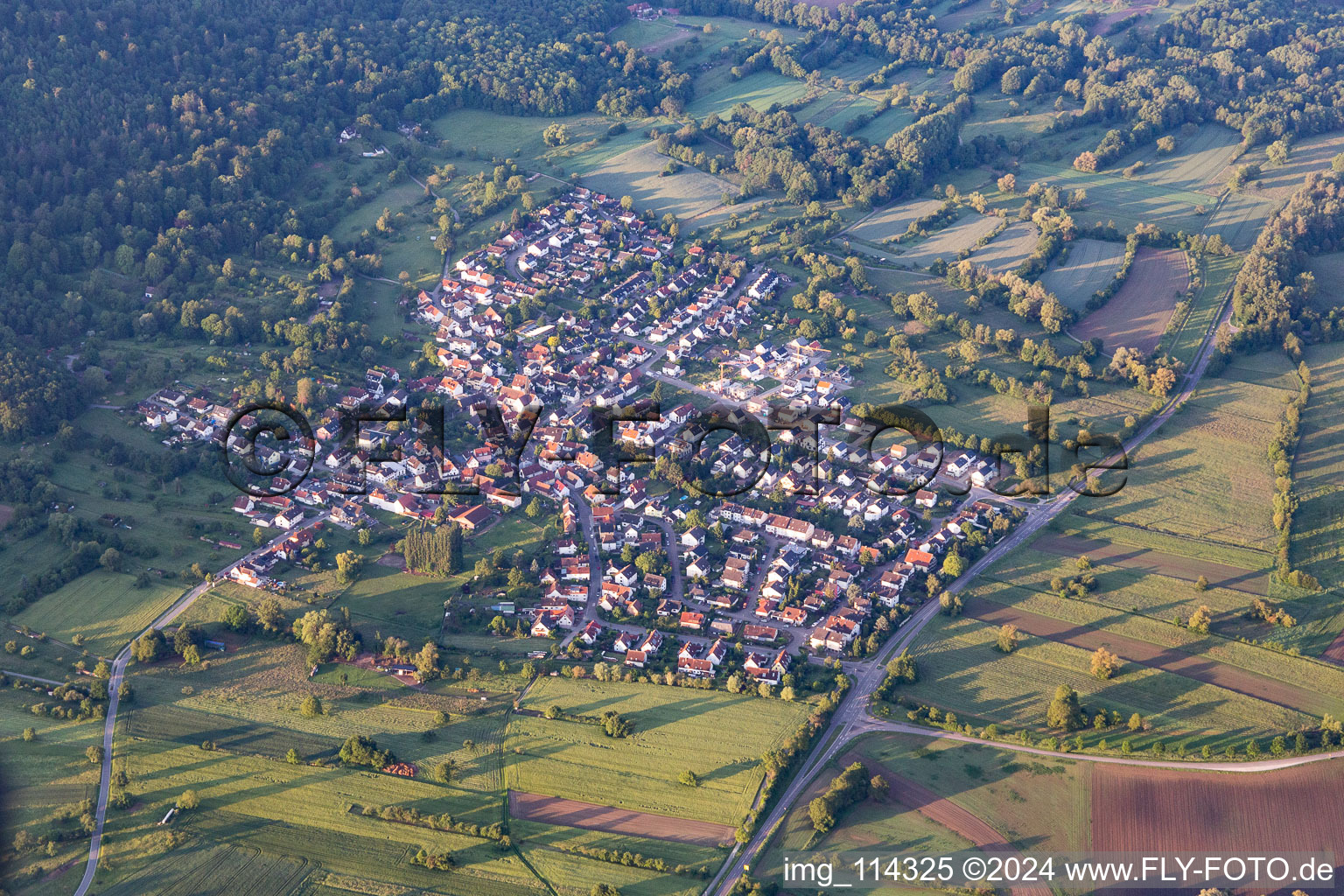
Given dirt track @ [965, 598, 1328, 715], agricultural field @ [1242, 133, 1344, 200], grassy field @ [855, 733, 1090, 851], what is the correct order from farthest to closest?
agricultural field @ [1242, 133, 1344, 200]
dirt track @ [965, 598, 1328, 715]
grassy field @ [855, 733, 1090, 851]

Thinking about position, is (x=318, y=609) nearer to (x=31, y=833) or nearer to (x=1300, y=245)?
(x=31, y=833)

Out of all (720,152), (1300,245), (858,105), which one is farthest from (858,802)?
(858,105)

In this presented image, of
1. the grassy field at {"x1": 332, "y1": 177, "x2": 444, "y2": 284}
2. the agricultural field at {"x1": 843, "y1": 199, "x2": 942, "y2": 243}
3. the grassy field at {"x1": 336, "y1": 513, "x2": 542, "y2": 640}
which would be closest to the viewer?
the grassy field at {"x1": 336, "y1": 513, "x2": 542, "y2": 640}

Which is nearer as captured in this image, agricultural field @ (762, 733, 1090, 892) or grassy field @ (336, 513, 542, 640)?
agricultural field @ (762, 733, 1090, 892)

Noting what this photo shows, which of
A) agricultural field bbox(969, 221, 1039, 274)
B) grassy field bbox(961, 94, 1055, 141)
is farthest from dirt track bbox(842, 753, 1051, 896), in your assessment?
grassy field bbox(961, 94, 1055, 141)

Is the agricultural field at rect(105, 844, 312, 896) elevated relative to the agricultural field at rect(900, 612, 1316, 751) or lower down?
lower down

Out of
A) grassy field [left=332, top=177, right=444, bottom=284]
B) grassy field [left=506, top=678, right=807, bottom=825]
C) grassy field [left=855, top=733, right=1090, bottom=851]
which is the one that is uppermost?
grassy field [left=332, top=177, right=444, bottom=284]

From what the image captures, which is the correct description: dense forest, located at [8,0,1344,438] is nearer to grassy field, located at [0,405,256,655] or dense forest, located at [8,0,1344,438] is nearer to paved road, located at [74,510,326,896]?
grassy field, located at [0,405,256,655]

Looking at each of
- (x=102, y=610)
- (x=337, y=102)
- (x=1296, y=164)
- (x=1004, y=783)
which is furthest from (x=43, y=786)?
(x=1296, y=164)
